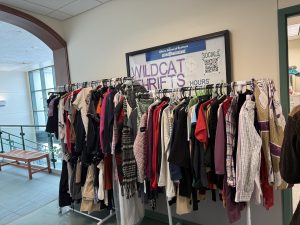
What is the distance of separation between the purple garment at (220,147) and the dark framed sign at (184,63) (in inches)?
23.5

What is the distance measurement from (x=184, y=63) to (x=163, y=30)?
0.43 meters

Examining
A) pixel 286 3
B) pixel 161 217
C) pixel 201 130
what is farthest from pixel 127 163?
pixel 286 3

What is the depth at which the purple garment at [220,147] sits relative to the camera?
1.53 metres

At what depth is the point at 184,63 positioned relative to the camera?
7.22 feet

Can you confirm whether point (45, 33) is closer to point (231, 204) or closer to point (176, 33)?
point (176, 33)

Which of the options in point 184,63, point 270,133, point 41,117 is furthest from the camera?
point 41,117

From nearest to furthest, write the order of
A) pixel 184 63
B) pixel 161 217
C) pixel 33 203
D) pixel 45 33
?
pixel 184 63
pixel 161 217
pixel 45 33
pixel 33 203

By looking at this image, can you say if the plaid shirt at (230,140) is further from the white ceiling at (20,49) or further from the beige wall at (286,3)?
the white ceiling at (20,49)

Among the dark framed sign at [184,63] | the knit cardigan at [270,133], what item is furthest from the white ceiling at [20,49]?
the knit cardigan at [270,133]

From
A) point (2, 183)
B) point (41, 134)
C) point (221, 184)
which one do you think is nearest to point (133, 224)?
point (221, 184)

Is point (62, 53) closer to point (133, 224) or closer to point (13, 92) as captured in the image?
point (133, 224)

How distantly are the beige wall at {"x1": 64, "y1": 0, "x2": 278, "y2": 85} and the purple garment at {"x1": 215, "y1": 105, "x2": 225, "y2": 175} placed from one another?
2.06 ft

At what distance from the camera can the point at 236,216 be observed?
1.57 metres

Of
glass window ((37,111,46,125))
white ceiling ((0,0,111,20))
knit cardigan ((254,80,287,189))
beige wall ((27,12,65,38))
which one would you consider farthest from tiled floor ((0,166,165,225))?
glass window ((37,111,46,125))
